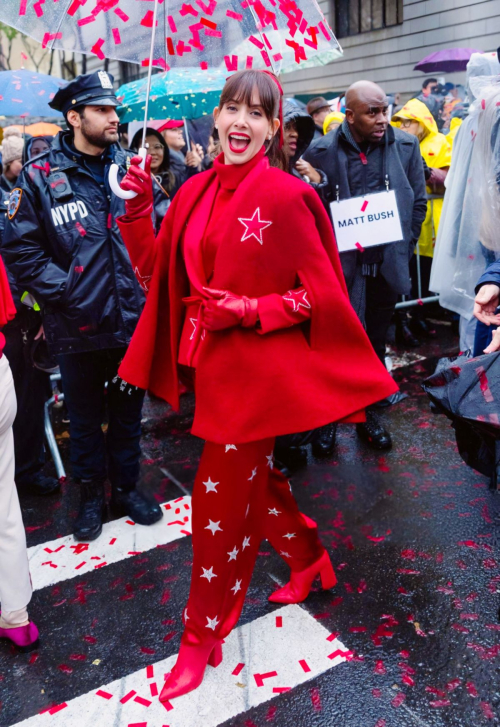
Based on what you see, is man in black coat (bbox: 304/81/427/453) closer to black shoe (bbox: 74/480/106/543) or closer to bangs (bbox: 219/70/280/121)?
black shoe (bbox: 74/480/106/543)

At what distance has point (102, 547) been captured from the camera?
396 cm

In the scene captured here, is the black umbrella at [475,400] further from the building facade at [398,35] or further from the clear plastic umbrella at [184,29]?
the building facade at [398,35]

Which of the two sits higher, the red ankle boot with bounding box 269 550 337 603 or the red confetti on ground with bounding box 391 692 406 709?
the red ankle boot with bounding box 269 550 337 603

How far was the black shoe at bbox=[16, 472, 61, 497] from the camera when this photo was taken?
4.63m

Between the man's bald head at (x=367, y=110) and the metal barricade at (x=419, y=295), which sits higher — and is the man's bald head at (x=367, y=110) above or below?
above

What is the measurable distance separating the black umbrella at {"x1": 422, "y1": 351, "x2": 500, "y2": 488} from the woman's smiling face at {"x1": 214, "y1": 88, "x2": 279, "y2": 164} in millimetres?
1167

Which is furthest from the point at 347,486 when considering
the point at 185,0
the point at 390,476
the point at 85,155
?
the point at 185,0

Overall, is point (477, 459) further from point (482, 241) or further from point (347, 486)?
point (482, 241)

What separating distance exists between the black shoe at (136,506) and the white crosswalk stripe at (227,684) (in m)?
1.17

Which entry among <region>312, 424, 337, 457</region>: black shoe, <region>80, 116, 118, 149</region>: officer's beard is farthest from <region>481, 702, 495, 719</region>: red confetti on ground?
<region>80, 116, 118, 149</region>: officer's beard

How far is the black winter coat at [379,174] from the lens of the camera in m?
4.98

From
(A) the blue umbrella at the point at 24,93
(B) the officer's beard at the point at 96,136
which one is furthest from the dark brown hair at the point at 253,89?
(A) the blue umbrella at the point at 24,93

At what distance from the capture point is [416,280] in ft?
26.6

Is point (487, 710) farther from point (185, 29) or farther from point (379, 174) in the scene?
point (379, 174)
